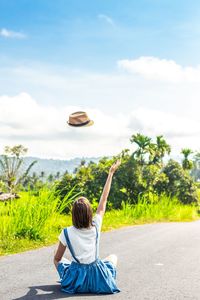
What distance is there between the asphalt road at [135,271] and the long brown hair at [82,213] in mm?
837

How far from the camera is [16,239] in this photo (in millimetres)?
10055

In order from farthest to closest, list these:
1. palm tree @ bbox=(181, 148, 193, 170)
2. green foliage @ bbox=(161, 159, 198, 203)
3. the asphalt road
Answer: palm tree @ bbox=(181, 148, 193, 170), green foliage @ bbox=(161, 159, 198, 203), the asphalt road

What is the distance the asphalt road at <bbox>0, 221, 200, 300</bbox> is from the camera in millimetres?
6004

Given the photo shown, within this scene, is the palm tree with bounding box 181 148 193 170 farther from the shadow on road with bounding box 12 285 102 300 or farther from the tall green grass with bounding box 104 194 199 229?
the shadow on road with bounding box 12 285 102 300

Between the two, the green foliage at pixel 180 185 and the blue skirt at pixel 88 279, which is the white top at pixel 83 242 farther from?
the green foliage at pixel 180 185

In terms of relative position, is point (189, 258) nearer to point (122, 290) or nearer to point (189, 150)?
point (122, 290)

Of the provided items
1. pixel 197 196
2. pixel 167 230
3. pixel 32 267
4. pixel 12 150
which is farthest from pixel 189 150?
pixel 32 267

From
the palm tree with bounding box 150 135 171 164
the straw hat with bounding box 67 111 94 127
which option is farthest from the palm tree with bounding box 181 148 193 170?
the straw hat with bounding box 67 111 94 127

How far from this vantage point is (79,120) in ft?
21.8

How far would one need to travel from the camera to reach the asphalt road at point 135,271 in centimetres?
600

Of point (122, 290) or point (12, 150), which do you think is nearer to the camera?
point (122, 290)

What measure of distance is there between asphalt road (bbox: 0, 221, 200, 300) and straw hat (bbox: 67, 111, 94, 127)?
2.09m

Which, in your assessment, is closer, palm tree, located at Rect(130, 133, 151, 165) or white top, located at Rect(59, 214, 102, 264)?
white top, located at Rect(59, 214, 102, 264)

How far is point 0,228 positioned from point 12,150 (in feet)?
115
